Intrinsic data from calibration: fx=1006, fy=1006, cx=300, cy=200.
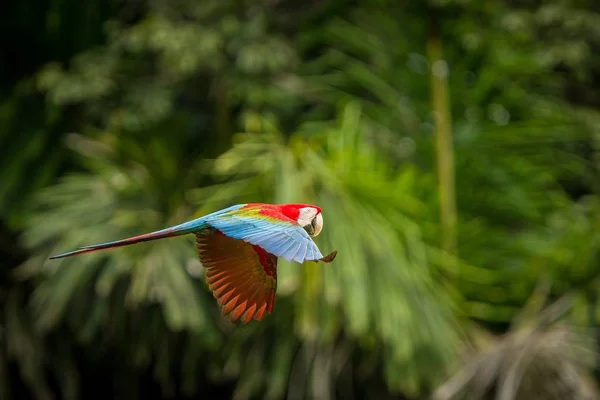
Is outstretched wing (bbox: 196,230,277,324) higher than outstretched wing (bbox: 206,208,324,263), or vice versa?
outstretched wing (bbox: 206,208,324,263)

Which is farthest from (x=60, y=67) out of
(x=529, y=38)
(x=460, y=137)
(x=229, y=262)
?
(x=229, y=262)

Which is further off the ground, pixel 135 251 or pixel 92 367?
pixel 135 251

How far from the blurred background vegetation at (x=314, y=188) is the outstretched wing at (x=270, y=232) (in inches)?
58.9

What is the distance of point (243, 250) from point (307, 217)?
120 mm

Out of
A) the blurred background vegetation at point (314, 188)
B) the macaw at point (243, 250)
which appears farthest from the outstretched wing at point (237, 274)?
the blurred background vegetation at point (314, 188)

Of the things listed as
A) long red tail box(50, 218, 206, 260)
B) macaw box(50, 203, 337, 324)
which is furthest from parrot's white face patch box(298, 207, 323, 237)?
long red tail box(50, 218, 206, 260)

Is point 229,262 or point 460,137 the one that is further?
point 460,137

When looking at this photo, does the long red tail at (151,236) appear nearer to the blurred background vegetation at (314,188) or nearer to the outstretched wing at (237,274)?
the outstretched wing at (237,274)

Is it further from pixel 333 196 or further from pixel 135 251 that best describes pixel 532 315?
pixel 135 251

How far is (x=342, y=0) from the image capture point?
13.2 ft

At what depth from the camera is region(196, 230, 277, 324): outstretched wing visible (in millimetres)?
1413

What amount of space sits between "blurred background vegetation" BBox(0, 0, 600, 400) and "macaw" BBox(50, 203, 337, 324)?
1.41 metres

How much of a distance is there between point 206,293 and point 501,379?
0.98 metres

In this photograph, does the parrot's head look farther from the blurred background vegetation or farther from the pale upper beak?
the blurred background vegetation
